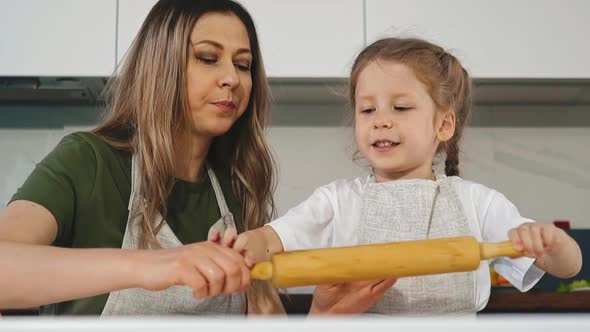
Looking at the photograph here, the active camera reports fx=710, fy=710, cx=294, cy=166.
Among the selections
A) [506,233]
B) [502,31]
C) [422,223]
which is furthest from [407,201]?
[502,31]

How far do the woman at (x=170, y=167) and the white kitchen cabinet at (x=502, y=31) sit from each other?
0.85m

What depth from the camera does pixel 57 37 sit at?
6.47 ft

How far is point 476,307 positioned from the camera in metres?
1.07

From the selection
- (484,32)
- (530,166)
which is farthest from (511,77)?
(530,166)

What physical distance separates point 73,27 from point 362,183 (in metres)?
1.16

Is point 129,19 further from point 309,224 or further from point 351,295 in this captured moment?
point 351,295

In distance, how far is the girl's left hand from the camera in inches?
31.4

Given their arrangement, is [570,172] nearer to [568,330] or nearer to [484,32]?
[484,32]

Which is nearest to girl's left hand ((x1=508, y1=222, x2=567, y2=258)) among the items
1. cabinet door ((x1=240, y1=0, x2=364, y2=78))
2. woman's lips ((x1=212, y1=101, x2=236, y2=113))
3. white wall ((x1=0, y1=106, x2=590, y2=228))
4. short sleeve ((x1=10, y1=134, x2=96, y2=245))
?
woman's lips ((x1=212, y1=101, x2=236, y2=113))

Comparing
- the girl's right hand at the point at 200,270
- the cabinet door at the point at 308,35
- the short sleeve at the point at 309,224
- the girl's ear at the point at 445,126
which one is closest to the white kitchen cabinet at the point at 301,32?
the cabinet door at the point at 308,35

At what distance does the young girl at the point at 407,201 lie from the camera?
1.05 m

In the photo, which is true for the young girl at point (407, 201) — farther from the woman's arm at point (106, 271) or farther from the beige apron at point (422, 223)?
the woman's arm at point (106, 271)

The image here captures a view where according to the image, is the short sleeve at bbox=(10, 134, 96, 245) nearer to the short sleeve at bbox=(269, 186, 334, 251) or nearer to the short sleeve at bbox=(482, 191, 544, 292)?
the short sleeve at bbox=(269, 186, 334, 251)

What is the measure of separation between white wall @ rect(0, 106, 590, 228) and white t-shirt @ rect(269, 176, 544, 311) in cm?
110
